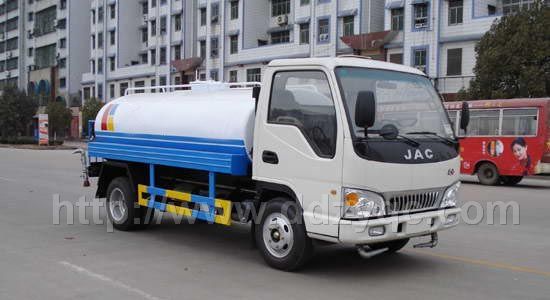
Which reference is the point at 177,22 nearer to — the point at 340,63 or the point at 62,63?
the point at 62,63

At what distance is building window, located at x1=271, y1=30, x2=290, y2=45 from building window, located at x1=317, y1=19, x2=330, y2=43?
800 centimetres

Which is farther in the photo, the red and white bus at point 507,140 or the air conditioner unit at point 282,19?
the air conditioner unit at point 282,19

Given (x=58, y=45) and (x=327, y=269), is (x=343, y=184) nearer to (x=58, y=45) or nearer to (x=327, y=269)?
(x=327, y=269)

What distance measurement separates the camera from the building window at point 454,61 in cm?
3784

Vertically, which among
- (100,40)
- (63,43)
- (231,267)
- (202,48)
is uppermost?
(63,43)

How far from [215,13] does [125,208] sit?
50734 mm

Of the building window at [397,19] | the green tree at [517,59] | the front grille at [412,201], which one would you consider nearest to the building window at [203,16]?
the building window at [397,19]

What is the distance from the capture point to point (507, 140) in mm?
20219

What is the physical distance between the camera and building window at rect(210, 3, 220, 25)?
57.5m

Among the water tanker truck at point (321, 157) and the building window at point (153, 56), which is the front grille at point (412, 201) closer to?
the water tanker truck at point (321, 157)

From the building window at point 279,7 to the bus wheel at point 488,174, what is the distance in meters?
36.0

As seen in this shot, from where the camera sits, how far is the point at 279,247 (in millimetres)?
6797

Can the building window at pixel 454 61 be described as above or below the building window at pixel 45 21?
below

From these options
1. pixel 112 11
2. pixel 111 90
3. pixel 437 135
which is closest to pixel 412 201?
pixel 437 135
